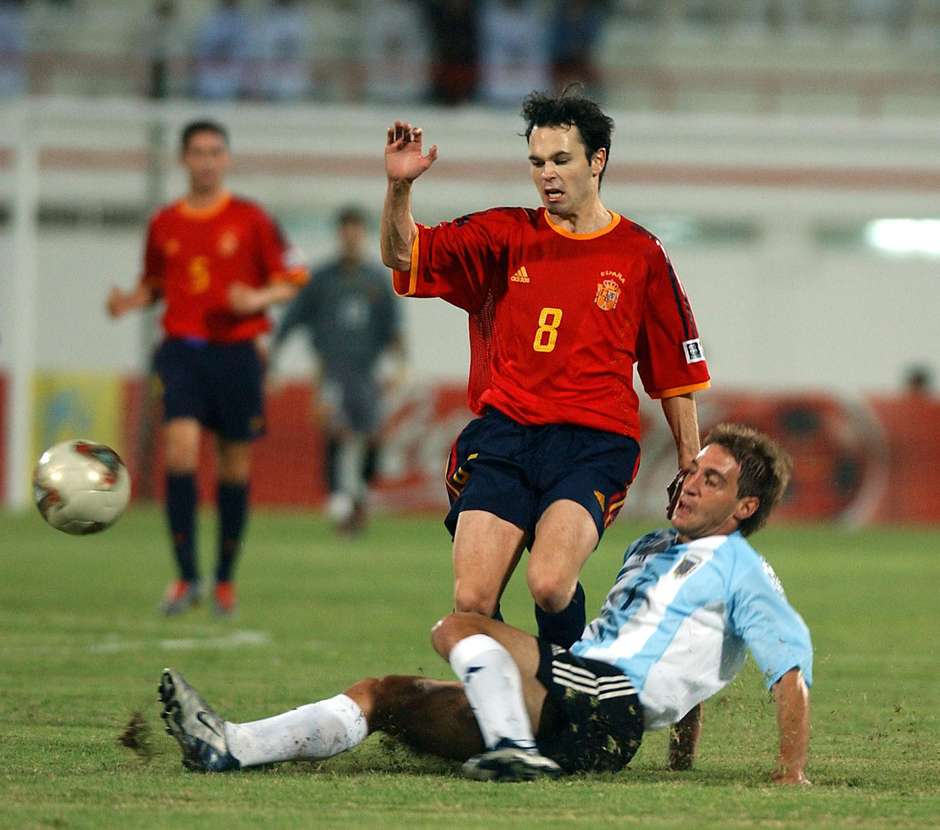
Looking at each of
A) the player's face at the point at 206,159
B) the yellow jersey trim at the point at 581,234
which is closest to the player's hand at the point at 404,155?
the yellow jersey trim at the point at 581,234

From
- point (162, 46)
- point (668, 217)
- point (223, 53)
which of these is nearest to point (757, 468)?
point (162, 46)

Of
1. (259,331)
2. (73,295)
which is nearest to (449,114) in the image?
(73,295)

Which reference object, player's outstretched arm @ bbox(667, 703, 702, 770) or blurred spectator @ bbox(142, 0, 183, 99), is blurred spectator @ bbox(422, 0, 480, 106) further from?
player's outstretched arm @ bbox(667, 703, 702, 770)

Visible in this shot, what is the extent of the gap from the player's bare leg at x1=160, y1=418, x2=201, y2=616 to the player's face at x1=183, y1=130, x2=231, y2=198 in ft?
4.22

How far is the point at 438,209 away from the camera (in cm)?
2431

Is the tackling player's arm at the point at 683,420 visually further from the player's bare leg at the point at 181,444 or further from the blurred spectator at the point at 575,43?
the blurred spectator at the point at 575,43

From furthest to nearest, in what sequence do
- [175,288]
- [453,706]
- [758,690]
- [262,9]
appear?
1. [262,9]
2. [175,288]
3. [758,690]
4. [453,706]

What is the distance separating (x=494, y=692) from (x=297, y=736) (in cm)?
55

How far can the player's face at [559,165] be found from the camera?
5.51m

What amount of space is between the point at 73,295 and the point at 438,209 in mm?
5223

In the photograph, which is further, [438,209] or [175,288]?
[438,209]

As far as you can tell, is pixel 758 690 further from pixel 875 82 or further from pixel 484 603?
pixel 875 82

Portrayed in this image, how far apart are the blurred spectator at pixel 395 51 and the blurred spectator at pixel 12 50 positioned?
4.59 metres

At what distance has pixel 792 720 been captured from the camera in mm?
4559
